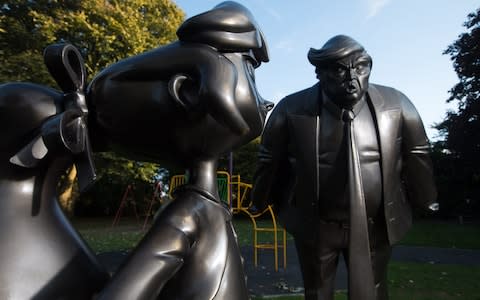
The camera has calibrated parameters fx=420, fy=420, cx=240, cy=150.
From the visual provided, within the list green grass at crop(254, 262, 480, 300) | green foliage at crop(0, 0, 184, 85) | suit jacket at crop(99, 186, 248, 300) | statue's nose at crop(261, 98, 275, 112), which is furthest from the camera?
green foliage at crop(0, 0, 184, 85)

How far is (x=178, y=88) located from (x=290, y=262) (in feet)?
25.0

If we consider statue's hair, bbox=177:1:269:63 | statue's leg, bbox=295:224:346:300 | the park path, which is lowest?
the park path

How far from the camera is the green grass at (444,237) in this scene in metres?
11.2

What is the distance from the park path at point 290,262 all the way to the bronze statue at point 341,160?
3.28 meters

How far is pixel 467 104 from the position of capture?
17016 millimetres

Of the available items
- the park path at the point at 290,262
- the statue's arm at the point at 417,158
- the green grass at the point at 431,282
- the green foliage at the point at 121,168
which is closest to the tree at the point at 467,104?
the park path at the point at 290,262

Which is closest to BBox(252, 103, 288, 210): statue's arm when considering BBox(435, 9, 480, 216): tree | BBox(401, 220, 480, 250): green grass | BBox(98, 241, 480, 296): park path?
BBox(98, 241, 480, 296): park path

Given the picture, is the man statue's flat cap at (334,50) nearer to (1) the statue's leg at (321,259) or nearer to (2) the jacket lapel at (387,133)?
(2) the jacket lapel at (387,133)

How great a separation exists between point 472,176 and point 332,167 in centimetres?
1905

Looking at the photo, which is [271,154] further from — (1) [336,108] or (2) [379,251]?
(2) [379,251]

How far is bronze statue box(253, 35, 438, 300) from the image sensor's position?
2.17 metres

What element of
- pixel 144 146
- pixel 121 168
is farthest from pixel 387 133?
pixel 121 168

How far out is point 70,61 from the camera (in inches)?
44.6

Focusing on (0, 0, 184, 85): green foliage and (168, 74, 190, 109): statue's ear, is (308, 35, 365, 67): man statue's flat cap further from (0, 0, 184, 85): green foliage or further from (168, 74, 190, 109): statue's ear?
(0, 0, 184, 85): green foliage
